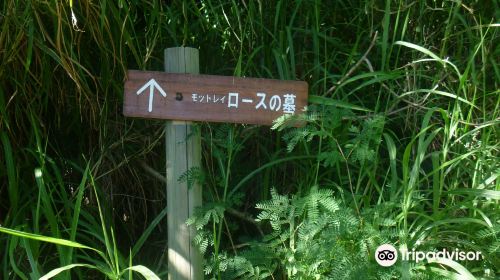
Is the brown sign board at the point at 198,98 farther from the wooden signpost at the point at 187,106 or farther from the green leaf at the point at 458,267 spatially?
the green leaf at the point at 458,267

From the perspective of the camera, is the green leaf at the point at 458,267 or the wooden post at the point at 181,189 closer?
the green leaf at the point at 458,267

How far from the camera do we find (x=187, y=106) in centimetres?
163

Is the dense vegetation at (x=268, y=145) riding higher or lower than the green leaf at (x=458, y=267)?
higher

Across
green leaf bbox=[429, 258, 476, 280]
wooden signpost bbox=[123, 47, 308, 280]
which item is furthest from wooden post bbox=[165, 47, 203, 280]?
green leaf bbox=[429, 258, 476, 280]

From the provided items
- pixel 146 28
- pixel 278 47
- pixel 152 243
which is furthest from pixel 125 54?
pixel 152 243

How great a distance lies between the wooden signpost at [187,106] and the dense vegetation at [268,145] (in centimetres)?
5

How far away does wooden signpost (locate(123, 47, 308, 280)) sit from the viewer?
1.62 meters

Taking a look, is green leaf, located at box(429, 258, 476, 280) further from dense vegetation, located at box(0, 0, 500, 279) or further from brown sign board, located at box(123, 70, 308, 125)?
brown sign board, located at box(123, 70, 308, 125)

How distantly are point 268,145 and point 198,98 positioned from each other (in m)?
0.41

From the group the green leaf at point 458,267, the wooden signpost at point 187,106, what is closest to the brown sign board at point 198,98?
the wooden signpost at point 187,106

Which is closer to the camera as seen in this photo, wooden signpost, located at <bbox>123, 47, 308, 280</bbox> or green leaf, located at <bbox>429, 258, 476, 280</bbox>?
green leaf, located at <bbox>429, 258, 476, 280</bbox>

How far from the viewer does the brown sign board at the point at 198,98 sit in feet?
5.31

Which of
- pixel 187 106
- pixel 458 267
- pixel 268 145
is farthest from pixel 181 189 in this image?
pixel 458 267

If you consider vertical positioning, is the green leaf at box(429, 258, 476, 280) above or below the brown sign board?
below
